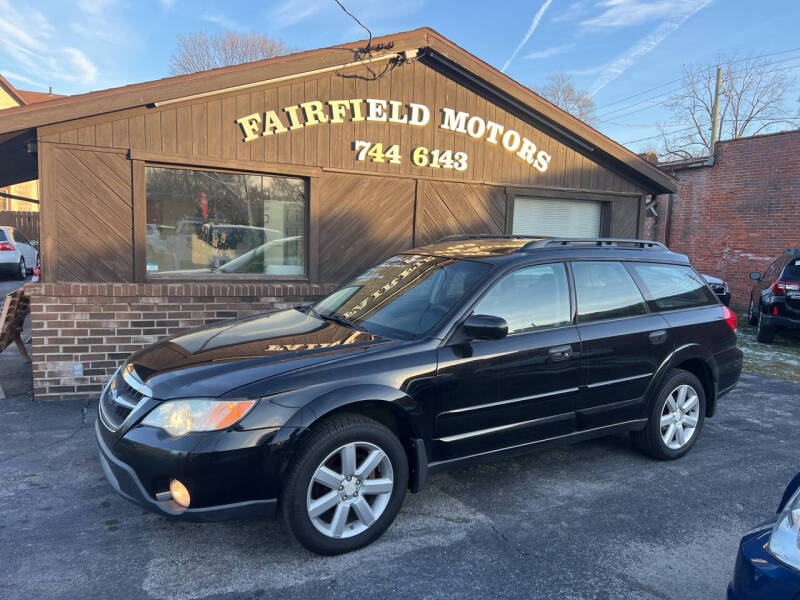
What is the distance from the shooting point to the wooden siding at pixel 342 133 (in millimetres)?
6016

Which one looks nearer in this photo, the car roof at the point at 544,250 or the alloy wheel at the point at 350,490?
the alloy wheel at the point at 350,490

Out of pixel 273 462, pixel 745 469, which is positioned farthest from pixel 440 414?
pixel 745 469

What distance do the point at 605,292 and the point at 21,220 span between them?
26163 millimetres

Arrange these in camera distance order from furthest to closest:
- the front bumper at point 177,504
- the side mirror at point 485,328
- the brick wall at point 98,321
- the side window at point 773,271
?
the side window at point 773,271 < the brick wall at point 98,321 < the side mirror at point 485,328 < the front bumper at point 177,504

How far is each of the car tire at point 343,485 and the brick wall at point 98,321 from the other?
11.5 ft

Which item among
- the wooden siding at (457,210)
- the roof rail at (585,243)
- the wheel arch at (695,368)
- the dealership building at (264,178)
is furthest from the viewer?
the wooden siding at (457,210)

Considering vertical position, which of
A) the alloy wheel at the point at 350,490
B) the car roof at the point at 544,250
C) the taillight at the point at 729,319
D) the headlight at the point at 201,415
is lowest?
the alloy wheel at the point at 350,490

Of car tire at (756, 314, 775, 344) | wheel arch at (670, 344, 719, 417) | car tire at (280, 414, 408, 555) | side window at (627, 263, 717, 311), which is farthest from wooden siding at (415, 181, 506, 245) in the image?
car tire at (756, 314, 775, 344)

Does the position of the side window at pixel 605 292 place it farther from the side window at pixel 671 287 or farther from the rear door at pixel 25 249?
the rear door at pixel 25 249

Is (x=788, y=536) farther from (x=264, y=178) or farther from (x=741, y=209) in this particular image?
(x=741, y=209)

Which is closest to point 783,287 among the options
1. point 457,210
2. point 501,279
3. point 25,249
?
point 457,210

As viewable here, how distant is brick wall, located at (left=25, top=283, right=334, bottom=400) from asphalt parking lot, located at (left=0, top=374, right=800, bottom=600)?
136cm

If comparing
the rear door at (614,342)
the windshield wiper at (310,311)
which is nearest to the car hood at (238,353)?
the windshield wiper at (310,311)

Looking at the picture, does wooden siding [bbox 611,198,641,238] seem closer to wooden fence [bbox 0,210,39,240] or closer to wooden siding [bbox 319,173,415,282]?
wooden siding [bbox 319,173,415,282]
